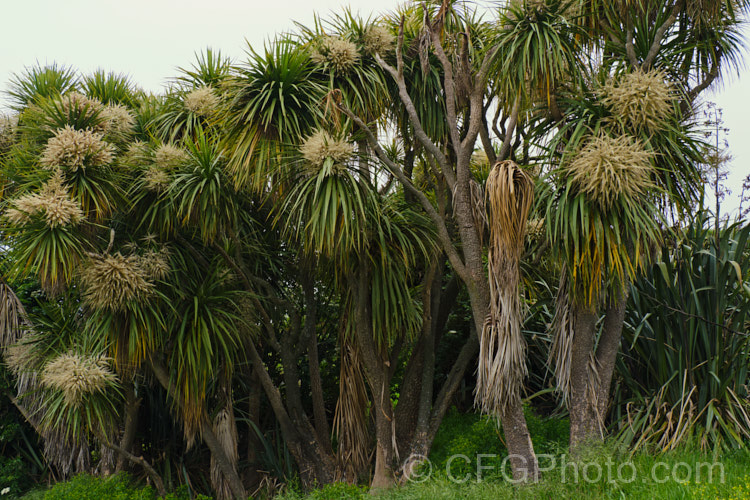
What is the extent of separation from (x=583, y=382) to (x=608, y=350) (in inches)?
15.8

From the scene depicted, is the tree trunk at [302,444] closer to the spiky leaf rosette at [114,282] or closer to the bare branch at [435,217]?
the spiky leaf rosette at [114,282]

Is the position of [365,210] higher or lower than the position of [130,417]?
higher

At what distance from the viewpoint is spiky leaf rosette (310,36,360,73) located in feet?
20.7

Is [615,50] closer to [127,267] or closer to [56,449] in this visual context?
[127,267]

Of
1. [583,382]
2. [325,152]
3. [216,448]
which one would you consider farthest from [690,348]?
[216,448]

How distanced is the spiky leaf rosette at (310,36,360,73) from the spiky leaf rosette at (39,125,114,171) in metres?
2.24

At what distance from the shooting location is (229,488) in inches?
281

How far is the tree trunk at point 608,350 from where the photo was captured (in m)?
5.71

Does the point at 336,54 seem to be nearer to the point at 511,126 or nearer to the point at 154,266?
the point at 511,126

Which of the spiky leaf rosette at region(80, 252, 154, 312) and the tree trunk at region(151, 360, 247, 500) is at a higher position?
the spiky leaf rosette at region(80, 252, 154, 312)

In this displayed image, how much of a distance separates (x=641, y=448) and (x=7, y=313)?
702 cm

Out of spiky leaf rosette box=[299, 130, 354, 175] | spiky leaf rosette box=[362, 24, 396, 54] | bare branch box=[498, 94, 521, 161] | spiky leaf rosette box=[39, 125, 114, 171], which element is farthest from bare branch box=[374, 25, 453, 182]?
spiky leaf rosette box=[39, 125, 114, 171]

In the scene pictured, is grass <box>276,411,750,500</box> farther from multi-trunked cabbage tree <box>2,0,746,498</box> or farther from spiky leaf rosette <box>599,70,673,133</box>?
spiky leaf rosette <box>599,70,673,133</box>

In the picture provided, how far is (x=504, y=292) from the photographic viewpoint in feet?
18.2
